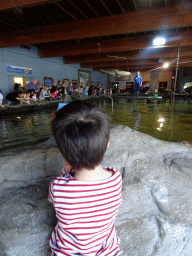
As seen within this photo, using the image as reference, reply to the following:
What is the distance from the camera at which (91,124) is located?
0.65 metres

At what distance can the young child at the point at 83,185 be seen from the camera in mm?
653

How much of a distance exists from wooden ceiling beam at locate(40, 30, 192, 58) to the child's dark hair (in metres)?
6.69

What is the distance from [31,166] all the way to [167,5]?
5.29 m

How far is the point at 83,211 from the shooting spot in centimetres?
69

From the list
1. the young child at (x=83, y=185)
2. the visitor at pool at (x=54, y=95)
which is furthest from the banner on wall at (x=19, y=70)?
the young child at (x=83, y=185)

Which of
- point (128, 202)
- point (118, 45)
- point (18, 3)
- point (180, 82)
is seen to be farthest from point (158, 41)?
point (180, 82)

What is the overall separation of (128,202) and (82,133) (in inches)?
29.4

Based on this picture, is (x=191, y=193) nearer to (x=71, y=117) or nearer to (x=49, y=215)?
(x=49, y=215)

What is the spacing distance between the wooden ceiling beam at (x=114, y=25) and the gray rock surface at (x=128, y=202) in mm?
4646

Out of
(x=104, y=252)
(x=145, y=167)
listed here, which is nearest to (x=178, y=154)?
(x=145, y=167)

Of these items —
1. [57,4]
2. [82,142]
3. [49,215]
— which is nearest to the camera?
[82,142]

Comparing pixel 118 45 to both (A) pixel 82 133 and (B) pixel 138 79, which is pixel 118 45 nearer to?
(B) pixel 138 79

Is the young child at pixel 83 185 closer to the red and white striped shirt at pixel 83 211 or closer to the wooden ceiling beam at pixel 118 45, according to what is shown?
the red and white striped shirt at pixel 83 211

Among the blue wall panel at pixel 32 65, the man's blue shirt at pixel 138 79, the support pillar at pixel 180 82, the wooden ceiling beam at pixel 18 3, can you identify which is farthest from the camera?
the support pillar at pixel 180 82
